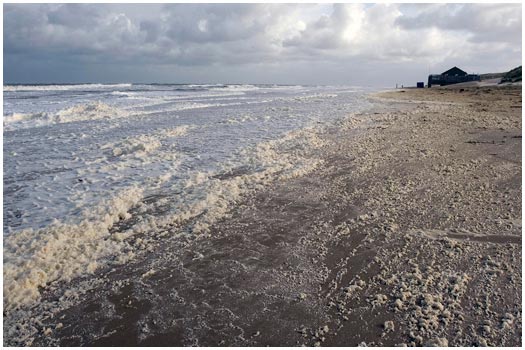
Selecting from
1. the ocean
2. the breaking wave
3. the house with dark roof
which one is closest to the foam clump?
the ocean

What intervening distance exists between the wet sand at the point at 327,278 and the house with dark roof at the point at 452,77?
70.0 metres

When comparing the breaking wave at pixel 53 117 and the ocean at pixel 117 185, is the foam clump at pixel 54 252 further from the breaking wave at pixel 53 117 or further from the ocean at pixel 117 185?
the breaking wave at pixel 53 117

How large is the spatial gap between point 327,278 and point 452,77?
75.9 m

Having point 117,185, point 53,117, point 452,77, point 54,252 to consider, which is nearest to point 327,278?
point 54,252

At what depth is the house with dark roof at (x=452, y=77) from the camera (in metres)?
66.8

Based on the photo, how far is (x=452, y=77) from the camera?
226 feet

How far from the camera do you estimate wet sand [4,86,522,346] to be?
141 inches

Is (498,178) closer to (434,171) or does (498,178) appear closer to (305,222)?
(434,171)

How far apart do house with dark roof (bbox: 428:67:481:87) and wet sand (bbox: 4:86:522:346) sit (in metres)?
70.0

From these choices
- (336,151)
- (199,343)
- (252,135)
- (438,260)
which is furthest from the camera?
(252,135)

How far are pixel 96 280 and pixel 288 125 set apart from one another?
1307 centimetres

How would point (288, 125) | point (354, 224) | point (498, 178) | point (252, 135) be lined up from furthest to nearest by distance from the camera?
1. point (288, 125)
2. point (252, 135)
3. point (498, 178)
4. point (354, 224)

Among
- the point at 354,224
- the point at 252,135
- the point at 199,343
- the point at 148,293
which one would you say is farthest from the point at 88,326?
the point at 252,135

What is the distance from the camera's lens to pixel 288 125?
54.5 feet
